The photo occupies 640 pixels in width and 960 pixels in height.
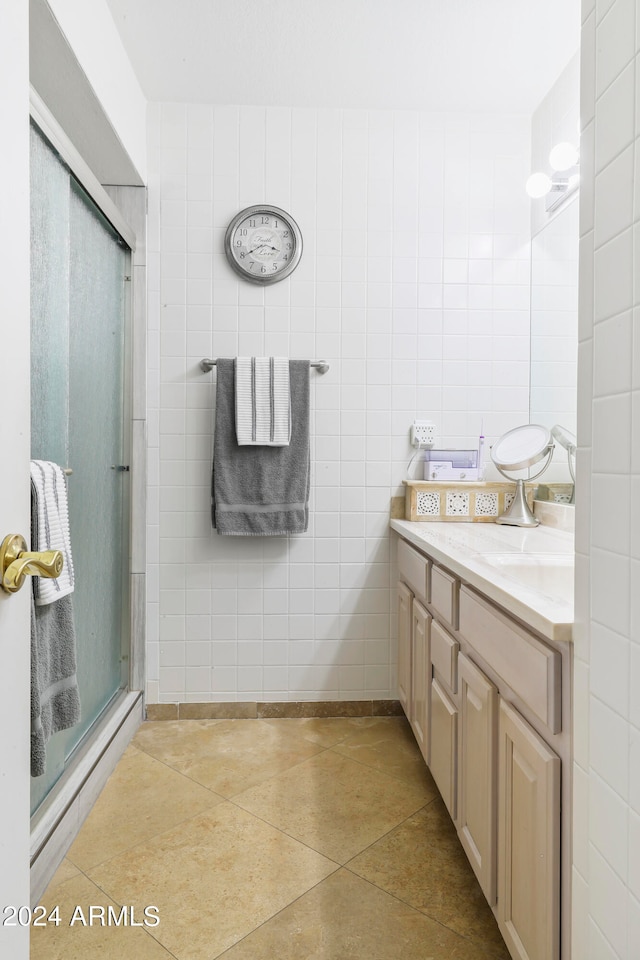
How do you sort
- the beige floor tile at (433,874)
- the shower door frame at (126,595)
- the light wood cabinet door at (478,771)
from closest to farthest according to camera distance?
the light wood cabinet door at (478,771) → the beige floor tile at (433,874) → the shower door frame at (126,595)

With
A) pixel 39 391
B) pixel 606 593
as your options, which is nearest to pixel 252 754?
pixel 39 391

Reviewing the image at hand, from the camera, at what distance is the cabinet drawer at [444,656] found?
1.56 metres

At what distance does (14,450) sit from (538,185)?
7.06ft

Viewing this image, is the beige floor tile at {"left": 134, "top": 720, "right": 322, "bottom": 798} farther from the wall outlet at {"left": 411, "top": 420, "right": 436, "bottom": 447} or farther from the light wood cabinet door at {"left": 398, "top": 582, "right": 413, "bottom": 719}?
the wall outlet at {"left": 411, "top": 420, "right": 436, "bottom": 447}

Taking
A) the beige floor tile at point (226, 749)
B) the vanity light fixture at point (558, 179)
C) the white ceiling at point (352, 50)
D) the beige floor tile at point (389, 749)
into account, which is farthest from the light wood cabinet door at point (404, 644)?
the white ceiling at point (352, 50)

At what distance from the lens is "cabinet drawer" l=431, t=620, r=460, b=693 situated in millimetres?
1557

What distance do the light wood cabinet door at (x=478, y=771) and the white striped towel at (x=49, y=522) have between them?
0.93m

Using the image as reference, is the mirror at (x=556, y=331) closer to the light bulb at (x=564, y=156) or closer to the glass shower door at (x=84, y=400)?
the light bulb at (x=564, y=156)

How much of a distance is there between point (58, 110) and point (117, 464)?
112 centimetres

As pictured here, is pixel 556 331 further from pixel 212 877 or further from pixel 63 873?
pixel 63 873

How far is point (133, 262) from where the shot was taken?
2357 mm

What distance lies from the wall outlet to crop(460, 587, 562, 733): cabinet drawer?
1.07 meters

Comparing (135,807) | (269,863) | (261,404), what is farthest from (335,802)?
(261,404)

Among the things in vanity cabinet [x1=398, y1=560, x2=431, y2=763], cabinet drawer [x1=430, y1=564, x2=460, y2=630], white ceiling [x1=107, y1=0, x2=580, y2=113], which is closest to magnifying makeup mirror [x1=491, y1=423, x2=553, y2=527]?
vanity cabinet [x1=398, y1=560, x2=431, y2=763]
